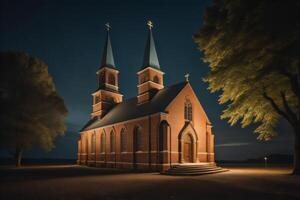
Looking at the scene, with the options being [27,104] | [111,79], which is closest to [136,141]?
[27,104]

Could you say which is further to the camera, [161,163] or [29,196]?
[161,163]

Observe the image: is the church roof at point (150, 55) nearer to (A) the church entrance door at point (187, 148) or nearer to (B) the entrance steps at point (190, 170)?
(A) the church entrance door at point (187, 148)

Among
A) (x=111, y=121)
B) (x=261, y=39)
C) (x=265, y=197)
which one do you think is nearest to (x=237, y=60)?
(x=261, y=39)

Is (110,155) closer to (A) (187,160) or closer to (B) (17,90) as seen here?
(A) (187,160)

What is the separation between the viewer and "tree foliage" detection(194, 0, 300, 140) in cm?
1455

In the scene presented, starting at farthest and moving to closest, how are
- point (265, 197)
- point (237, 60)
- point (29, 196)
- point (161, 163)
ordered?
Answer: point (161, 163), point (237, 60), point (29, 196), point (265, 197)

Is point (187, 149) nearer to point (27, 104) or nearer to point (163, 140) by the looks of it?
point (163, 140)

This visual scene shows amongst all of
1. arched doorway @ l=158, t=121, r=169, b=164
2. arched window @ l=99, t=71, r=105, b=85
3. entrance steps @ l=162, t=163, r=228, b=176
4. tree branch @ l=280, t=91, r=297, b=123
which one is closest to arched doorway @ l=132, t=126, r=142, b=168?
arched doorway @ l=158, t=121, r=169, b=164

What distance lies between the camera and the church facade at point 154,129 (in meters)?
28.5

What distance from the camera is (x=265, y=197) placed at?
11297 mm

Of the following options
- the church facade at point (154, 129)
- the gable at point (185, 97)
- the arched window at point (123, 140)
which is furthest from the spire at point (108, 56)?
the gable at point (185, 97)

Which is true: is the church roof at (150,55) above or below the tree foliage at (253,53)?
above

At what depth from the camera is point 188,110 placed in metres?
31.8

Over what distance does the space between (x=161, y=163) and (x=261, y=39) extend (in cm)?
1709
